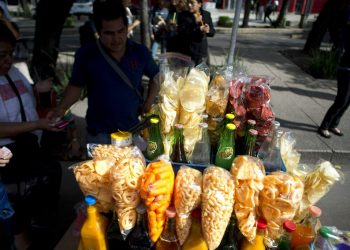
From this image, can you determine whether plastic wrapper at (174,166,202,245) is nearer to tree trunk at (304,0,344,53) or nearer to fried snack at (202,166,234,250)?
fried snack at (202,166,234,250)

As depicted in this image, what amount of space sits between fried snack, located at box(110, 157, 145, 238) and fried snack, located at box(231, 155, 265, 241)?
45 cm

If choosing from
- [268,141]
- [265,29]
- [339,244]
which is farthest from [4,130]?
[265,29]

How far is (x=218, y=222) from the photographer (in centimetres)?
117

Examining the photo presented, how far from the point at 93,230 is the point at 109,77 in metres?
1.29

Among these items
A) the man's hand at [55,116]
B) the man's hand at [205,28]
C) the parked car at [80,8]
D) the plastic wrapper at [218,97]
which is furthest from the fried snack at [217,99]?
the parked car at [80,8]

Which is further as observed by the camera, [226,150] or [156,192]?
[226,150]

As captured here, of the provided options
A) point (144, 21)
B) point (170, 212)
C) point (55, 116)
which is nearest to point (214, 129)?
point (170, 212)

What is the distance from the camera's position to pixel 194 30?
→ 4.51m

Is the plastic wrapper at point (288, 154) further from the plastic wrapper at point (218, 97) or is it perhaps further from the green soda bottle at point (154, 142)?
the green soda bottle at point (154, 142)

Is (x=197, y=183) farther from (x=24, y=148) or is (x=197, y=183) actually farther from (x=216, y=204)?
(x=24, y=148)

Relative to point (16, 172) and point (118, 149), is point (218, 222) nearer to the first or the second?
point (118, 149)

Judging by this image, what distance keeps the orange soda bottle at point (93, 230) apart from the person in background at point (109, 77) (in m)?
1.00

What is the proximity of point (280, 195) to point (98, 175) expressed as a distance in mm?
829

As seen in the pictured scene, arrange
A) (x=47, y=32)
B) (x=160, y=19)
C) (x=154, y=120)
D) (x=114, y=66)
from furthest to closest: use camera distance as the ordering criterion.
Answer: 1. (x=160, y=19)
2. (x=47, y=32)
3. (x=114, y=66)
4. (x=154, y=120)
